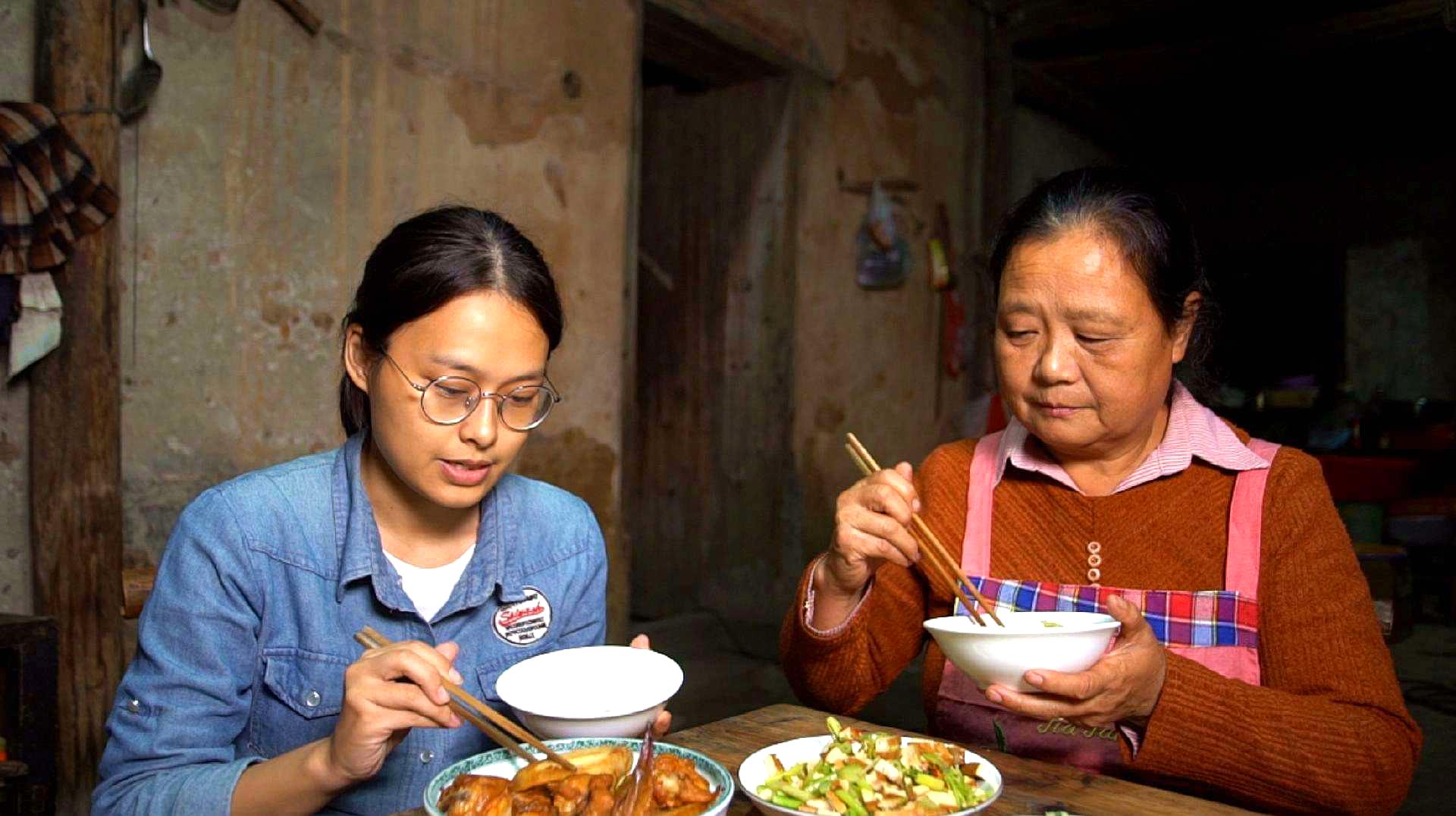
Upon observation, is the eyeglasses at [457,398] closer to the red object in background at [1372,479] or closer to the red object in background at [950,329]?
the red object in background at [950,329]

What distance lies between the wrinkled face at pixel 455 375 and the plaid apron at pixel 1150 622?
2.95 ft

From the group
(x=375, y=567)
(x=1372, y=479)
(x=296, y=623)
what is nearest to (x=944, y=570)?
(x=375, y=567)

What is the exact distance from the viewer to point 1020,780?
143cm

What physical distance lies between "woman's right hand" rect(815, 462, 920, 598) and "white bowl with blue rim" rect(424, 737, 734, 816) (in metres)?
0.52

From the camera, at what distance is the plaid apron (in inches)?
69.9

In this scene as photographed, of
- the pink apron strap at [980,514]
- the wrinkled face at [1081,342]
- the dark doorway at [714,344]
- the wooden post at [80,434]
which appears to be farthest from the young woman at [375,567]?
the dark doorway at [714,344]

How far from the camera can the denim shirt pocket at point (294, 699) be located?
1625 millimetres

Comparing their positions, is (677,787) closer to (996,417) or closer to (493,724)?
(493,724)

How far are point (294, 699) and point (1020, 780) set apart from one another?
1.08 m

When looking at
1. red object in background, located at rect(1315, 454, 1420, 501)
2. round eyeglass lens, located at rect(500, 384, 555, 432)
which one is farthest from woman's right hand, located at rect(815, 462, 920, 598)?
red object in background, located at rect(1315, 454, 1420, 501)

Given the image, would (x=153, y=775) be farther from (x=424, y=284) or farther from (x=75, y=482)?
(x=75, y=482)

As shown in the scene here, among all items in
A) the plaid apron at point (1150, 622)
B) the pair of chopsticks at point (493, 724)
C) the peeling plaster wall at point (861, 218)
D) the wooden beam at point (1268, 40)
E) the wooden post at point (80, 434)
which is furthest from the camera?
the wooden beam at point (1268, 40)

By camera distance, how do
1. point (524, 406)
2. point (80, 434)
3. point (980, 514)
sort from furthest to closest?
1. point (80, 434)
2. point (980, 514)
3. point (524, 406)

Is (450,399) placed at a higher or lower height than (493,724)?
higher
